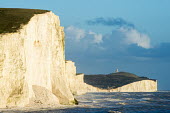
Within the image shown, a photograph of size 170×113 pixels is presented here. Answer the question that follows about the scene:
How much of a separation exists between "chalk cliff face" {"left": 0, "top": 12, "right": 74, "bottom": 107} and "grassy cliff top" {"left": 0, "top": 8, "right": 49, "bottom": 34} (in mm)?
784

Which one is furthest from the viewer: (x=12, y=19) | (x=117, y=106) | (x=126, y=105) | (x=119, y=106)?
(x=126, y=105)

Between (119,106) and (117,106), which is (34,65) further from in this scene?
(119,106)

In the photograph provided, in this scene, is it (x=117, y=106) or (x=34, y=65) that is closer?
(x=34, y=65)

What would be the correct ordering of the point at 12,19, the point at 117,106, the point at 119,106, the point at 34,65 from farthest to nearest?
the point at 119,106 → the point at 117,106 → the point at 12,19 → the point at 34,65

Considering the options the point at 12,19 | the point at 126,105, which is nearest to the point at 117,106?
the point at 126,105

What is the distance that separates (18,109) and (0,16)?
59.0ft

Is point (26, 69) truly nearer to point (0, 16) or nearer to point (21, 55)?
point (21, 55)

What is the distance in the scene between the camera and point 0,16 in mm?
60062

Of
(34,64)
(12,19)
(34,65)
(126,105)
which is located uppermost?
(12,19)

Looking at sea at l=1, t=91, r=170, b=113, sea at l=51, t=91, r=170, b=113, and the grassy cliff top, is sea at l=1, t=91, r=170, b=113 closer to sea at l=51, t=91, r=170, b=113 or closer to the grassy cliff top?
sea at l=51, t=91, r=170, b=113

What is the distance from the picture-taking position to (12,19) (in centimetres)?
5775

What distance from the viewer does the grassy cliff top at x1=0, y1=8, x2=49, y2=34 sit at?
51969 millimetres

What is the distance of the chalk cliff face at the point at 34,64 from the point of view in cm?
4881

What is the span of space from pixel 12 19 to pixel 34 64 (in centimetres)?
680
